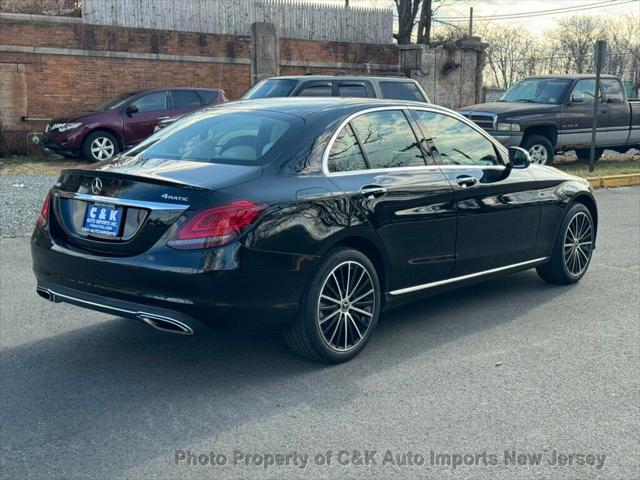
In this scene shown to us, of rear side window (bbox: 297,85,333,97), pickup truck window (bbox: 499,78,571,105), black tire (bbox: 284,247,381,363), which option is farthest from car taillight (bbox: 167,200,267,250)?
pickup truck window (bbox: 499,78,571,105)

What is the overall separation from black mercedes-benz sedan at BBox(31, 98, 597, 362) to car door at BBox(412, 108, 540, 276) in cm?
1

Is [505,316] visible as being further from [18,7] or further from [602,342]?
[18,7]

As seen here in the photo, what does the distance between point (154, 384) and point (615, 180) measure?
13.0 meters

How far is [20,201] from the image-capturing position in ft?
37.7

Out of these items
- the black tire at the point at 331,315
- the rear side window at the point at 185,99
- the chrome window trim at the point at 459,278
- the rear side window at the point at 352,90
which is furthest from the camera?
the rear side window at the point at 185,99

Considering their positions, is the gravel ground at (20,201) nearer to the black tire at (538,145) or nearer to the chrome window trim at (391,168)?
the chrome window trim at (391,168)

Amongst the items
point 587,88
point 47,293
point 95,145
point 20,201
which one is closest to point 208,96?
point 95,145

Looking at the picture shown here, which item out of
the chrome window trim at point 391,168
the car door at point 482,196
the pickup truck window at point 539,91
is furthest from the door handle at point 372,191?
the pickup truck window at point 539,91

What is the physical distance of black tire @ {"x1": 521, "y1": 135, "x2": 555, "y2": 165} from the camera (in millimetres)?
16094

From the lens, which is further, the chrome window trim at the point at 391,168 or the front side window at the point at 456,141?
the front side window at the point at 456,141

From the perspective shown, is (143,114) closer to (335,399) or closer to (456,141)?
(456,141)

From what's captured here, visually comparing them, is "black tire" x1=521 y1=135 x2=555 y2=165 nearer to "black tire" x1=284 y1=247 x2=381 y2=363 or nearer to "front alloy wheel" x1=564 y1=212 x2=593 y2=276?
"front alloy wheel" x1=564 y1=212 x2=593 y2=276

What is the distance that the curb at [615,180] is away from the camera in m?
15.4

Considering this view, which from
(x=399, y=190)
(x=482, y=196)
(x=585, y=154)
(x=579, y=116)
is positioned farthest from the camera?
(x=585, y=154)
